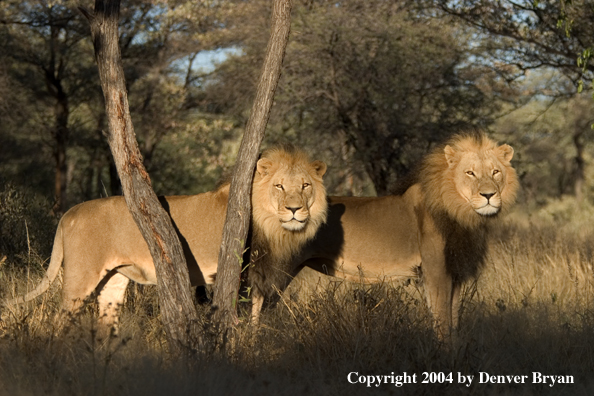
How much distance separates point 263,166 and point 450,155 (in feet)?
4.84

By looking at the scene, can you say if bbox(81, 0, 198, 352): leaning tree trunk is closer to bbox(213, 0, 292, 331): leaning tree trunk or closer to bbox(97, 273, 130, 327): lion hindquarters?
bbox(213, 0, 292, 331): leaning tree trunk

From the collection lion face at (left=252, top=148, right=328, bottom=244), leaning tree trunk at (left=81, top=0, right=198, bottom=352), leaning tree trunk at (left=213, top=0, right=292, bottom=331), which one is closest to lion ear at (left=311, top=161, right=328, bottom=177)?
lion face at (left=252, top=148, right=328, bottom=244)

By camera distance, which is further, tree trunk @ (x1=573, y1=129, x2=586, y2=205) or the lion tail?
tree trunk @ (x1=573, y1=129, x2=586, y2=205)

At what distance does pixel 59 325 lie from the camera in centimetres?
488

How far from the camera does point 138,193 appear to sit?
480 centimetres

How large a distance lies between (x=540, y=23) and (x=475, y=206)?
581 centimetres

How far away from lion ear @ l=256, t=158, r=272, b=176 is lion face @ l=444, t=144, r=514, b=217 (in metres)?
1.39

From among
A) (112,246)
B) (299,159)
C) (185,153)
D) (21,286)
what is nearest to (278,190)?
(299,159)

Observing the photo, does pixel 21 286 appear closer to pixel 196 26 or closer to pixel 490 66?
pixel 490 66

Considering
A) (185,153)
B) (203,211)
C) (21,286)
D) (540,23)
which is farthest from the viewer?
(185,153)

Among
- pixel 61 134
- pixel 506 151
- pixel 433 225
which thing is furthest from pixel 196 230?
pixel 61 134

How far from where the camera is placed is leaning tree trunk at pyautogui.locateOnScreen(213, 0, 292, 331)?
489 centimetres

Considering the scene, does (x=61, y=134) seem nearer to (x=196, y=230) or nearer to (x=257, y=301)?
(x=196, y=230)

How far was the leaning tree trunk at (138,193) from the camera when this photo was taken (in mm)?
4754
